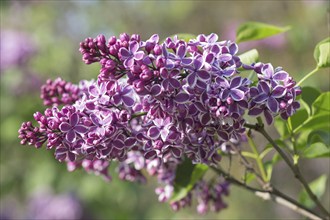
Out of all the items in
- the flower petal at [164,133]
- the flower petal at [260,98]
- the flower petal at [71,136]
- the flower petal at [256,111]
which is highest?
the flower petal at [260,98]

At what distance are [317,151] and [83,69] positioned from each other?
3.66m

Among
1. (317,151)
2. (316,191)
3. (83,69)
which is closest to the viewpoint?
(317,151)

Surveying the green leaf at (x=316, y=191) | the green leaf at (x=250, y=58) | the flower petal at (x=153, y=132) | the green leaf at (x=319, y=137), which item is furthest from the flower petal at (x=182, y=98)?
the green leaf at (x=316, y=191)

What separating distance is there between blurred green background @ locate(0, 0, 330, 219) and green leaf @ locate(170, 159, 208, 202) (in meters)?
1.31

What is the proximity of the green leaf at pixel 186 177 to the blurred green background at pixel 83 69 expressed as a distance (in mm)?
1310

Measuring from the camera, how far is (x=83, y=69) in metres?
5.07

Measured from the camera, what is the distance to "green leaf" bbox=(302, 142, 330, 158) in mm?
1593

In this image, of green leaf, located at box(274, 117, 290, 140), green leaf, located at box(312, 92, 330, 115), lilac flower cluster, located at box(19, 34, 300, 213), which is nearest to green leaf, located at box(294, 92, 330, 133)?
green leaf, located at box(312, 92, 330, 115)

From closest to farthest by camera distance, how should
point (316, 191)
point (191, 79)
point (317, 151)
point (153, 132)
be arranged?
1. point (191, 79)
2. point (153, 132)
3. point (317, 151)
4. point (316, 191)

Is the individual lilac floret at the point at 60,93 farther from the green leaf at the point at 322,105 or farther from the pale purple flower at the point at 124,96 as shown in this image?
the green leaf at the point at 322,105

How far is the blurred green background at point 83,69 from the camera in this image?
14.4 feet

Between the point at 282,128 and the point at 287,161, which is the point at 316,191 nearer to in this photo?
the point at 282,128

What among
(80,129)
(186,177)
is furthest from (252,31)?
(80,129)

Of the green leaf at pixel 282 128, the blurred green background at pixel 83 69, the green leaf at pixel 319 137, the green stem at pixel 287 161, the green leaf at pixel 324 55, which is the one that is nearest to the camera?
the green stem at pixel 287 161
